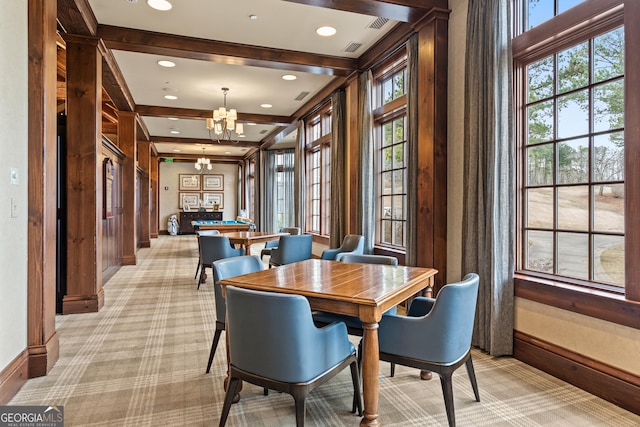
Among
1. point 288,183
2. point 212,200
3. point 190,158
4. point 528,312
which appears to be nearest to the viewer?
point 528,312

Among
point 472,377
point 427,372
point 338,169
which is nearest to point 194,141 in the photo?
point 338,169

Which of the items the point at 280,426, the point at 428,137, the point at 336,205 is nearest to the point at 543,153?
the point at 428,137

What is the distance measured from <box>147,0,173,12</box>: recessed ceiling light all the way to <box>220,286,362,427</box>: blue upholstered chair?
3337mm

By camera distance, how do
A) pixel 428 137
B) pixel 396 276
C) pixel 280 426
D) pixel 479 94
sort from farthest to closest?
pixel 428 137
pixel 479 94
pixel 396 276
pixel 280 426

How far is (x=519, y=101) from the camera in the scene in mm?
3135

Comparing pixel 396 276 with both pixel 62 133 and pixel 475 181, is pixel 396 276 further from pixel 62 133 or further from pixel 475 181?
pixel 62 133

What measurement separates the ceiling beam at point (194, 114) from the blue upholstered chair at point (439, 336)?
7261 millimetres

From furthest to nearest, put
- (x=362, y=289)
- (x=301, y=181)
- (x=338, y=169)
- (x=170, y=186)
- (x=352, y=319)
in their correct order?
1. (x=170, y=186)
2. (x=301, y=181)
3. (x=338, y=169)
4. (x=352, y=319)
5. (x=362, y=289)

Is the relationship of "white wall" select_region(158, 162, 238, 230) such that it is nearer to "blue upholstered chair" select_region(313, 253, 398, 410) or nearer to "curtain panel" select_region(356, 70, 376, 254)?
"curtain panel" select_region(356, 70, 376, 254)

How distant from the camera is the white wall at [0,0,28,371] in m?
2.26

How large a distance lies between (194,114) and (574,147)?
7308 millimetres

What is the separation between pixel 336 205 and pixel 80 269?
3444 millimetres

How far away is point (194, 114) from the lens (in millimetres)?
8344

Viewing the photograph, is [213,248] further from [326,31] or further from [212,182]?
[212,182]
